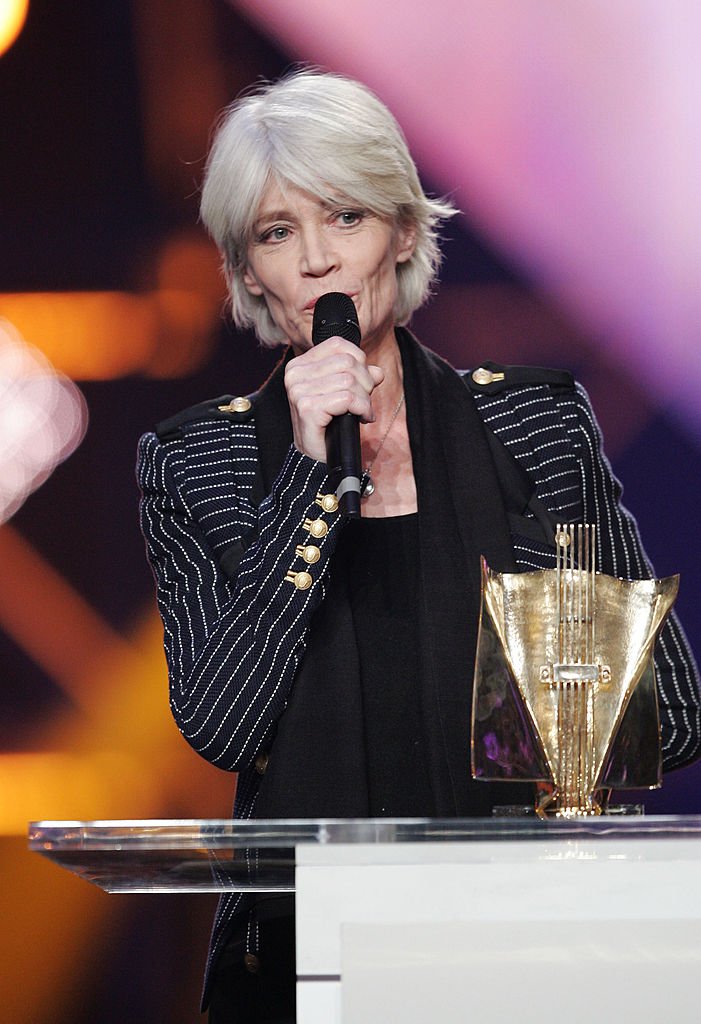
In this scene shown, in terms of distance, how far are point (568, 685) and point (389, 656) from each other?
20.1 inches

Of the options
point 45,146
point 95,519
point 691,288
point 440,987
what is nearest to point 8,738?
point 95,519

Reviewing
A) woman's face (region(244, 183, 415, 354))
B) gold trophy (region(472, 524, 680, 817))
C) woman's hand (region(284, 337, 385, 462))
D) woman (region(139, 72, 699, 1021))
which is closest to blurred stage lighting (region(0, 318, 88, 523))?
woman (region(139, 72, 699, 1021))

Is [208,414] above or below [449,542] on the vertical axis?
above

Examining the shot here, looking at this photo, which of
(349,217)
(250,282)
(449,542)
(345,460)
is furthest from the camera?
(250,282)

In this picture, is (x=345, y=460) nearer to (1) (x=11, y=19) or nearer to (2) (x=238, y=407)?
(2) (x=238, y=407)

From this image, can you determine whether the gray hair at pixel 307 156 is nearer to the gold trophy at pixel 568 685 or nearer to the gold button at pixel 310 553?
the gold button at pixel 310 553

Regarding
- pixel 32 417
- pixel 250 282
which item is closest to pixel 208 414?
pixel 250 282

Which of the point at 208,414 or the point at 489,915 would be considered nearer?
the point at 489,915

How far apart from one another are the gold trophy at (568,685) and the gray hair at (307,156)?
78 cm

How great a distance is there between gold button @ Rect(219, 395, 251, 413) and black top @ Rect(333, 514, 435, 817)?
24 cm

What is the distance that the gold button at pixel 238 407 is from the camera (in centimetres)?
179

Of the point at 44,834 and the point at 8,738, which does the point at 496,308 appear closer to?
the point at 8,738

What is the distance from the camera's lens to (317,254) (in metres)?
1.70

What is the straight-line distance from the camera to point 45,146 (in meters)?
2.51
